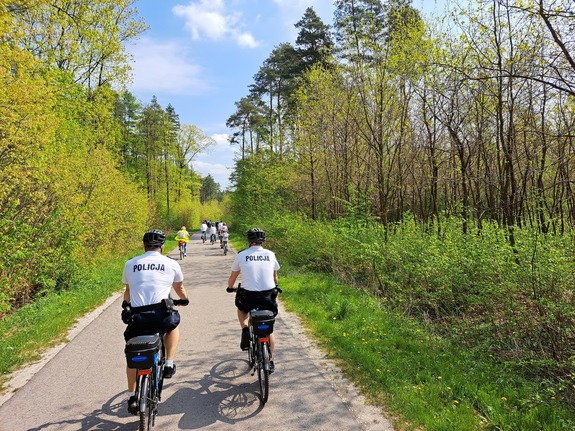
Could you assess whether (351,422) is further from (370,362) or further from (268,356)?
(370,362)

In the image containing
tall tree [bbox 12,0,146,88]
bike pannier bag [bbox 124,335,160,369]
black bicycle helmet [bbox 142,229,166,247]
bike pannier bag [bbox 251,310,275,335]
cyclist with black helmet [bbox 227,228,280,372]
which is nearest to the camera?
bike pannier bag [bbox 124,335,160,369]

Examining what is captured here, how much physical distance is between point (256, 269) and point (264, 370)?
122 centimetres

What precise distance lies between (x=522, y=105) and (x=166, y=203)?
45.3 meters

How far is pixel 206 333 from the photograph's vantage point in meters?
6.96

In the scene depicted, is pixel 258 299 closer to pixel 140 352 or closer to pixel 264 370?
pixel 264 370

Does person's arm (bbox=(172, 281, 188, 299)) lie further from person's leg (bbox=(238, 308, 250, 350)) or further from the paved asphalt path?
the paved asphalt path

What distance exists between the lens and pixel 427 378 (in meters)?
4.77

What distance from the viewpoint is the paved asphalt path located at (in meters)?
3.83

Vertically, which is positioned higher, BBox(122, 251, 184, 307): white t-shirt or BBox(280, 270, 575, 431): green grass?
BBox(122, 251, 184, 307): white t-shirt

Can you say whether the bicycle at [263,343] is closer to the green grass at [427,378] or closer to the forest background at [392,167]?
the green grass at [427,378]

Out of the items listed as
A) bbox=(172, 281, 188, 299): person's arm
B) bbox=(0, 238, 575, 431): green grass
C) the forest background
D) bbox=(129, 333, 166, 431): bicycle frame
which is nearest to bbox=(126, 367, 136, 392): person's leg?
bbox=(129, 333, 166, 431): bicycle frame

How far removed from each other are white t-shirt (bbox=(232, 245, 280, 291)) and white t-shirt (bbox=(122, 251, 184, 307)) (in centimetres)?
104

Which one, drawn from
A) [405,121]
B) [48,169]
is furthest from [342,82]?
[48,169]

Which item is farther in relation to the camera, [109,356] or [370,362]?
[109,356]
